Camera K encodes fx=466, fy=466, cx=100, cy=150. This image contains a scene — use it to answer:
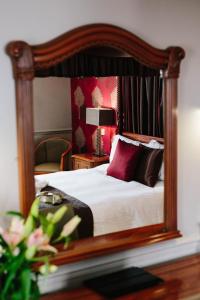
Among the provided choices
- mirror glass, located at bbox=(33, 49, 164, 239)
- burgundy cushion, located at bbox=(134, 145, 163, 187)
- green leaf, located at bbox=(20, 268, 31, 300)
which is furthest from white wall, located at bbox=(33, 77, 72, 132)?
green leaf, located at bbox=(20, 268, 31, 300)

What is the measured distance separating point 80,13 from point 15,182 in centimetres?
83

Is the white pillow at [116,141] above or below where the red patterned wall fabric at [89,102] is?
below

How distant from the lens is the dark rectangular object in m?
2.13

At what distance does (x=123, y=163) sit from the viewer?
94.5 inches

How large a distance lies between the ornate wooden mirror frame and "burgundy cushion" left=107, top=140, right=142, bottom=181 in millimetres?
180

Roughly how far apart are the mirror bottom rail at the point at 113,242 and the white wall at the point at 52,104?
56 centimetres

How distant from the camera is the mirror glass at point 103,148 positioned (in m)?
2.16

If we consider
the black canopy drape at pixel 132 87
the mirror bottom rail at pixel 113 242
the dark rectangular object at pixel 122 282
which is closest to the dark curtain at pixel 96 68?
the black canopy drape at pixel 132 87

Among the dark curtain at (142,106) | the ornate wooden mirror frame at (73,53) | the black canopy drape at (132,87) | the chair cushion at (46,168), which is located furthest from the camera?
the dark curtain at (142,106)

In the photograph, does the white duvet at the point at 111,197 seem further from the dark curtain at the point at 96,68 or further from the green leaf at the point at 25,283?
the green leaf at the point at 25,283

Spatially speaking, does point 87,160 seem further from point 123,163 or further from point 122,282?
point 122,282

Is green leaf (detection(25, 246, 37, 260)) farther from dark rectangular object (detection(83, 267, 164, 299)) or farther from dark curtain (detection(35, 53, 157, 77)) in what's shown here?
dark curtain (detection(35, 53, 157, 77))

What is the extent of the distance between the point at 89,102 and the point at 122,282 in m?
0.88

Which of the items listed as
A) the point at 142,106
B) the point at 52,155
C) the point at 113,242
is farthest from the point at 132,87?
the point at 113,242
